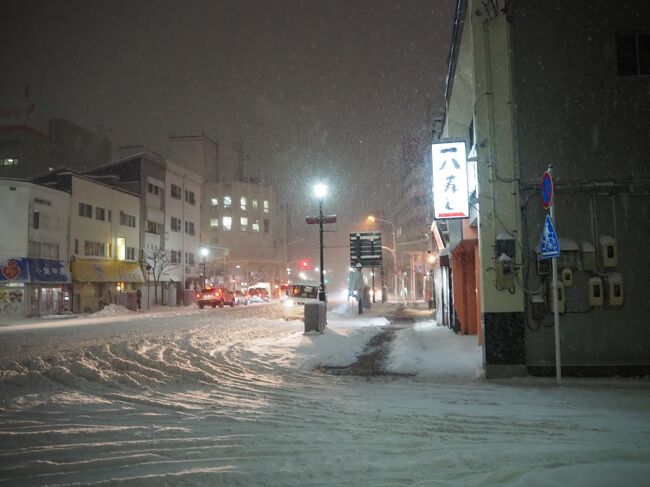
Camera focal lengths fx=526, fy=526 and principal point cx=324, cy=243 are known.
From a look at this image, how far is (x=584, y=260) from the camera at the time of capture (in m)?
9.79

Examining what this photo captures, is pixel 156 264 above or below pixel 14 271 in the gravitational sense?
above

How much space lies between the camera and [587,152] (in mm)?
10078

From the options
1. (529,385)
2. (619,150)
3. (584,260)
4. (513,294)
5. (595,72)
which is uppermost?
(595,72)

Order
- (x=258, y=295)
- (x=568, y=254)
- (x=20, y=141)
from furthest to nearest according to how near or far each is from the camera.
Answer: (x=20, y=141), (x=258, y=295), (x=568, y=254)

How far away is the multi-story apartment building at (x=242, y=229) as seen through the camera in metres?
98.2

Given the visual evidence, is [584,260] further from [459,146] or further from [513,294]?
[459,146]

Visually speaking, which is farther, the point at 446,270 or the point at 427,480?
the point at 446,270

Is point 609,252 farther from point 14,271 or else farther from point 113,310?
point 113,310

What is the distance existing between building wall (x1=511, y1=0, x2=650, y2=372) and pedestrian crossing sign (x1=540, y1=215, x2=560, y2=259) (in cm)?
114

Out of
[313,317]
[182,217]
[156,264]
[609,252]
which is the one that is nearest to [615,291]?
[609,252]

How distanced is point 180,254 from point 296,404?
52.5 m

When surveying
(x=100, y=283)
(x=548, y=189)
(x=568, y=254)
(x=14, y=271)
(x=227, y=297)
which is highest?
(x=548, y=189)

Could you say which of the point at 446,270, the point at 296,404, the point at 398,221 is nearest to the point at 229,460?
the point at 296,404

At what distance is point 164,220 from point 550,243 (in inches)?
1971
